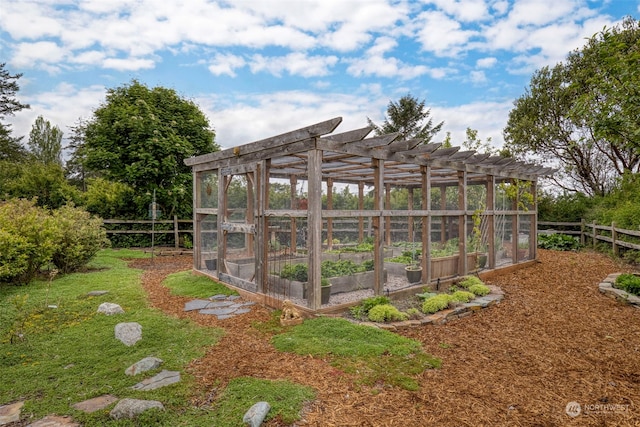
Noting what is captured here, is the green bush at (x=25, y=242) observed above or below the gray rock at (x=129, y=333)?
above

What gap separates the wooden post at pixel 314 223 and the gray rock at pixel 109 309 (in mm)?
2968

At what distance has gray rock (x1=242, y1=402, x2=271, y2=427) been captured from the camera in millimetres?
2376

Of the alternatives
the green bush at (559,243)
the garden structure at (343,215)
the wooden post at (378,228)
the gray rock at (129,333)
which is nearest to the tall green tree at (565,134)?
the green bush at (559,243)

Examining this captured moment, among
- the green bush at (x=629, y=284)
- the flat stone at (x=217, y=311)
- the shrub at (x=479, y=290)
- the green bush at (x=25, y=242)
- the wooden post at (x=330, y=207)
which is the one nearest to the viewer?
the flat stone at (x=217, y=311)

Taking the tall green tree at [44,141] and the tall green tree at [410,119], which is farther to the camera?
the tall green tree at [44,141]

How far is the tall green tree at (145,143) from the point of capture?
11.8 m

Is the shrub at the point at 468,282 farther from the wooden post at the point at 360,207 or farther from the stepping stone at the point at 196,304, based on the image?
the stepping stone at the point at 196,304

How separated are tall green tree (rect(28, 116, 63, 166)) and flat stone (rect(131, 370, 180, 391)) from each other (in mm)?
29129

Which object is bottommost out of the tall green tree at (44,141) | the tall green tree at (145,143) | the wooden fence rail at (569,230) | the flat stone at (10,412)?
the flat stone at (10,412)

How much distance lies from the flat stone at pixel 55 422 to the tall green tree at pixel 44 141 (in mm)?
29294

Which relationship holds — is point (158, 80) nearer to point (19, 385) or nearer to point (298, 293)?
point (298, 293)

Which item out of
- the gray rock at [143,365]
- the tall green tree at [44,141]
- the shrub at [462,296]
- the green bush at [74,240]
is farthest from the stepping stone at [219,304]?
the tall green tree at [44,141]

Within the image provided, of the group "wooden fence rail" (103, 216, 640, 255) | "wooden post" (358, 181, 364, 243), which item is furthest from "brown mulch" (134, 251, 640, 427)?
"wooden fence rail" (103, 216, 640, 255)

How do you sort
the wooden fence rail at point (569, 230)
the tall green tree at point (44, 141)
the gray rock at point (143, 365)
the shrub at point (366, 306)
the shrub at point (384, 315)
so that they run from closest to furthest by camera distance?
1. the gray rock at point (143, 365)
2. the shrub at point (384, 315)
3. the shrub at point (366, 306)
4. the wooden fence rail at point (569, 230)
5. the tall green tree at point (44, 141)
